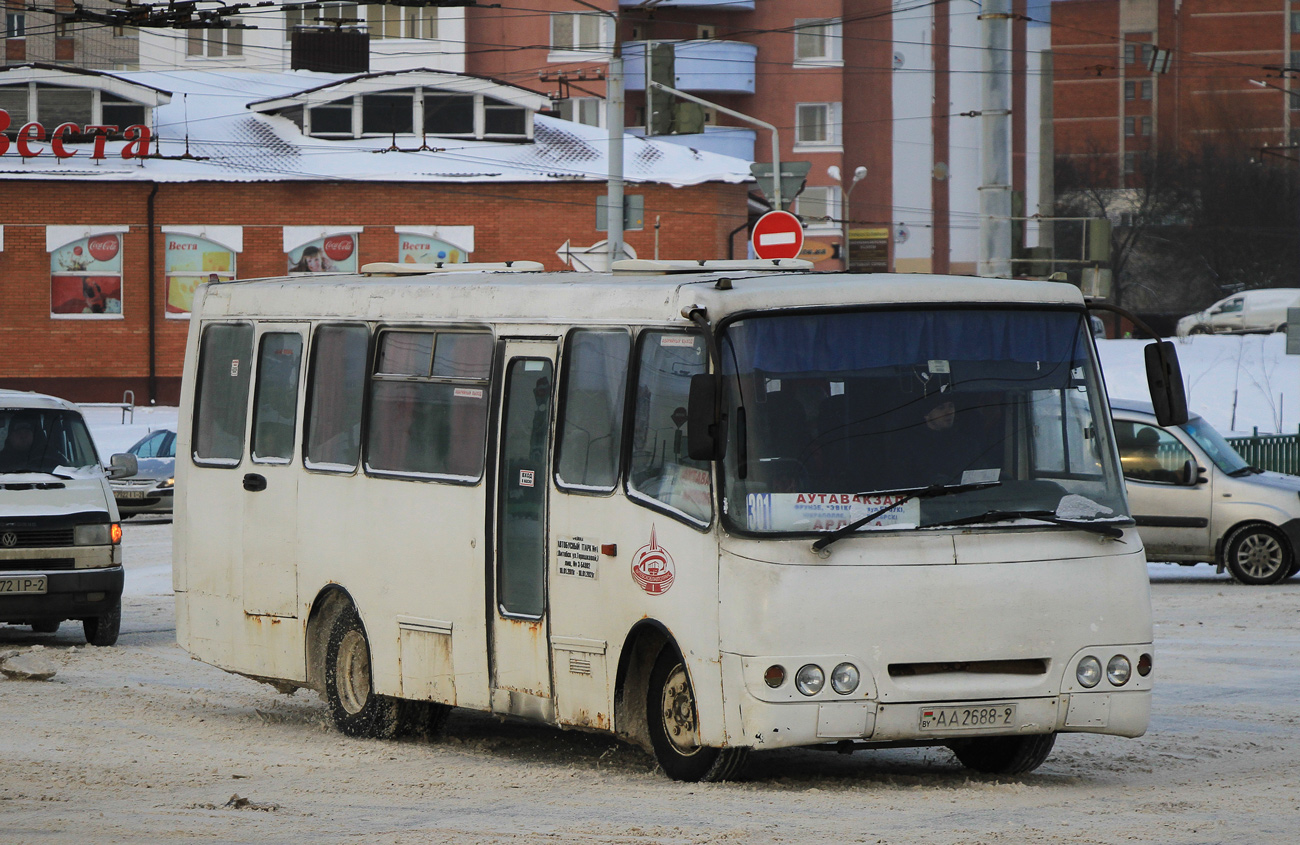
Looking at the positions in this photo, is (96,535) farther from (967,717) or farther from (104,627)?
(967,717)

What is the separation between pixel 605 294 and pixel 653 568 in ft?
4.57

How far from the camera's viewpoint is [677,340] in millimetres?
8664

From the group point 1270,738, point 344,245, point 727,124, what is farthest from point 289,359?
point 727,124

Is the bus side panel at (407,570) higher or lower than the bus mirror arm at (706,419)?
lower

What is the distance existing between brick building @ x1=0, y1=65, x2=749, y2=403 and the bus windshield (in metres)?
39.9

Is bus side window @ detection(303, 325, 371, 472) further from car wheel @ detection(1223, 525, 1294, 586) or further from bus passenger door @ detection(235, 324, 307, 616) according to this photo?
car wheel @ detection(1223, 525, 1294, 586)

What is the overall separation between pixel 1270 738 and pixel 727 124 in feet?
207

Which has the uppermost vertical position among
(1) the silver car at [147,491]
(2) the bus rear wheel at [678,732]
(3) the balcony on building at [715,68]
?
(3) the balcony on building at [715,68]

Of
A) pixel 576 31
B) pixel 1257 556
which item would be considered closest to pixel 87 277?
pixel 576 31

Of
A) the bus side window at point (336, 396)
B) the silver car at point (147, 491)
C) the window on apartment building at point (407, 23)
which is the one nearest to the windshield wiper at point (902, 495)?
the bus side window at point (336, 396)

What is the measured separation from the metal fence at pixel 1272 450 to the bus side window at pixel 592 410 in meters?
18.6

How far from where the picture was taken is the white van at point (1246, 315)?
6284cm

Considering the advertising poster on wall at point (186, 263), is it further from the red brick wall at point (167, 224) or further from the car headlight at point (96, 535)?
the car headlight at point (96, 535)

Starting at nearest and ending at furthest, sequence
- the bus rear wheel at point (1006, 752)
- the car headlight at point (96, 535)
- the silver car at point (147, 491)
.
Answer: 1. the bus rear wheel at point (1006, 752)
2. the car headlight at point (96, 535)
3. the silver car at point (147, 491)
